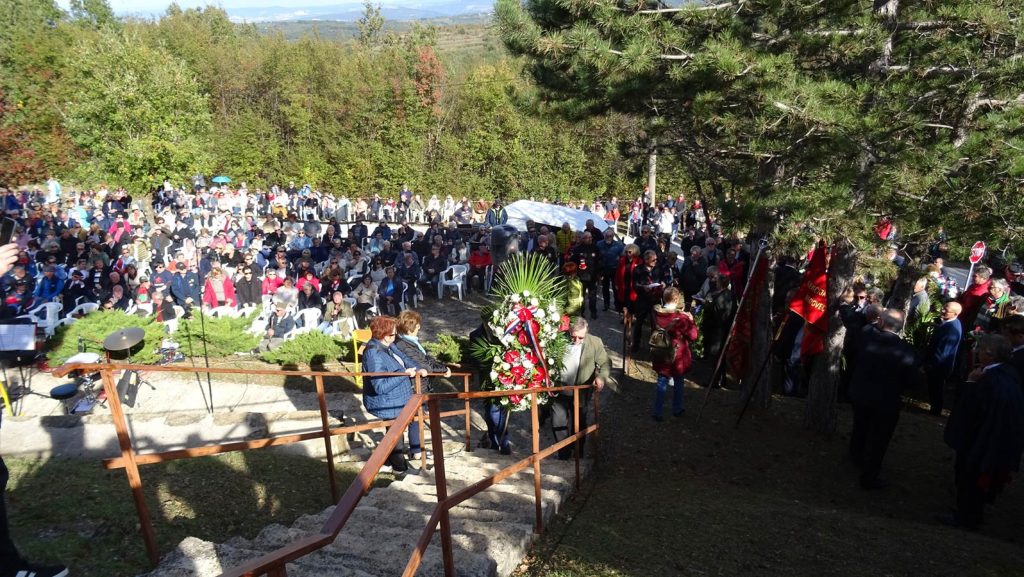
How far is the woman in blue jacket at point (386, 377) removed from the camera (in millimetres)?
6230

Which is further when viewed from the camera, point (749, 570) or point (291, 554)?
point (749, 570)

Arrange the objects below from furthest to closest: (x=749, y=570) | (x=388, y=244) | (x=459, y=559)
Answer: (x=388, y=244), (x=749, y=570), (x=459, y=559)

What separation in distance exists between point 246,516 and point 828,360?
6.50 meters

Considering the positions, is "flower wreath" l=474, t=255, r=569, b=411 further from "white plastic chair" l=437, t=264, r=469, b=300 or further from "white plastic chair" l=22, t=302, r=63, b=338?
"white plastic chair" l=22, t=302, r=63, b=338

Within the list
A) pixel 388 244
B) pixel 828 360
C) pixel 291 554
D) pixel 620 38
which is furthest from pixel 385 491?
pixel 388 244

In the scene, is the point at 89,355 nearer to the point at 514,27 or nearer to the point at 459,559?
the point at 514,27

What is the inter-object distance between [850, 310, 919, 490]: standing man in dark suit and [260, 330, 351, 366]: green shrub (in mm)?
7672

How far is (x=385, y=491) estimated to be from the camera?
5.43 meters

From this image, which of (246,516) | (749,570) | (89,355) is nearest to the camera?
(749,570)

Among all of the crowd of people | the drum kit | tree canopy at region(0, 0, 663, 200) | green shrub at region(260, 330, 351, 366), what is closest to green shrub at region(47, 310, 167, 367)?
the drum kit

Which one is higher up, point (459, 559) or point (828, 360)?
point (459, 559)

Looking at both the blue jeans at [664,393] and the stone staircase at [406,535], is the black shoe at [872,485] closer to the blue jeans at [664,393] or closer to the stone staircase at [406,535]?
the blue jeans at [664,393]

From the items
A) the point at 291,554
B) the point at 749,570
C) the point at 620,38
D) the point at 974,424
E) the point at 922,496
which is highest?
the point at 620,38

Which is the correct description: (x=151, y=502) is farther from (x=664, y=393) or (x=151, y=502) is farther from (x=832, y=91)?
(x=832, y=91)
